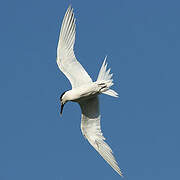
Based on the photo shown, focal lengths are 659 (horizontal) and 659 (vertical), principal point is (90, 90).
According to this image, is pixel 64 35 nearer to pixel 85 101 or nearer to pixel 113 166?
pixel 85 101

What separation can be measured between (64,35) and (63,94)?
176 cm

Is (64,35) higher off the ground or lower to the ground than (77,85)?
higher

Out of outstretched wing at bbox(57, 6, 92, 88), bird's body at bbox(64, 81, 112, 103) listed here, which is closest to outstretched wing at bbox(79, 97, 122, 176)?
bird's body at bbox(64, 81, 112, 103)

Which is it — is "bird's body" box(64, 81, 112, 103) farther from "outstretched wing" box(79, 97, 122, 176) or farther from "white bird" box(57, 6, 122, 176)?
"outstretched wing" box(79, 97, 122, 176)

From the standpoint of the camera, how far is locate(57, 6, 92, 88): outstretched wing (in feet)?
63.6

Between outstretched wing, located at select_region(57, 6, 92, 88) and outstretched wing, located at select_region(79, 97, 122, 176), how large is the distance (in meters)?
0.69

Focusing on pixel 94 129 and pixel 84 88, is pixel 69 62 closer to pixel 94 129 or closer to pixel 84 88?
pixel 84 88

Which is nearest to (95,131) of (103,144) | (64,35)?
(103,144)

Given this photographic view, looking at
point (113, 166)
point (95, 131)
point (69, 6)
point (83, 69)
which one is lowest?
point (113, 166)

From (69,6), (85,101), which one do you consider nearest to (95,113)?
(85,101)

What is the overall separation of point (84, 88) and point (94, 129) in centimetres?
168

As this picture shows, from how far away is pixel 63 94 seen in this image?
1969 centimetres

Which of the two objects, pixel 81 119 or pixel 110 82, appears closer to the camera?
pixel 110 82

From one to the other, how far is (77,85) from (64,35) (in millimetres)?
1524
